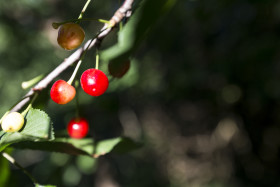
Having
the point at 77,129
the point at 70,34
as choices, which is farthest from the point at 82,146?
the point at 70,34

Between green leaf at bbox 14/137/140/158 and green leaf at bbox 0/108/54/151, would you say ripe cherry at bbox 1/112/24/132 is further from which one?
green leaf at bbox 14/137/140/158

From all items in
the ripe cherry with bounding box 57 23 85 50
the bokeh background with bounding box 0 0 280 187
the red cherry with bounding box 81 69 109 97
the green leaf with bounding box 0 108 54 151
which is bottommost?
the bokeh background with bounding box 0 0 280 187

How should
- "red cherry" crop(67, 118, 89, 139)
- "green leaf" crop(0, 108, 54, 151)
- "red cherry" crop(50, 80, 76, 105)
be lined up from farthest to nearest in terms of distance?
"red cherry" crop(67, 118, 89, 139), "red cherry" crop(50, 80, 76, 105), "green leaf" crop(0, 108, 54, 151)

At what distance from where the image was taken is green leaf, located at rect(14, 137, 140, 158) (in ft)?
3.38

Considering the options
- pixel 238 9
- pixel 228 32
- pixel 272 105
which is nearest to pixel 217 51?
pixel 228 32

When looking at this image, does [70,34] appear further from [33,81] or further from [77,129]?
[77,129]

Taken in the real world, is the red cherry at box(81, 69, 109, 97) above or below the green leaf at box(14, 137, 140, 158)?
above

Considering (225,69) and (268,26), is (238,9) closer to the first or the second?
(268,26)

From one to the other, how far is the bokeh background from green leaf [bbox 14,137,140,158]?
183 mm

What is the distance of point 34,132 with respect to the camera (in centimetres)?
81

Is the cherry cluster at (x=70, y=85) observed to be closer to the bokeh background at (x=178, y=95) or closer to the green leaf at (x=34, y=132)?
the green leaf at (x=34, y=132)

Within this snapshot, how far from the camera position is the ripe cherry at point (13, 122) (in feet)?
2.74

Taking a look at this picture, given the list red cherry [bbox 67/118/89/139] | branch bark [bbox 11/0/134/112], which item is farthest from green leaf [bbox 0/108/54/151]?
red cherry [bbox 67/118/89/139]

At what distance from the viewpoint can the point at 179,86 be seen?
3531mm
